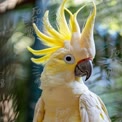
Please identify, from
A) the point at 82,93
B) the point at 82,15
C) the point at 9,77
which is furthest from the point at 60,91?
the point at 9,77

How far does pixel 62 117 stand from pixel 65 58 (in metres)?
0.23

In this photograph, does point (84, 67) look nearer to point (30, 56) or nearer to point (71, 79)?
point (71, 79)

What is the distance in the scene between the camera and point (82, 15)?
1.46 metres

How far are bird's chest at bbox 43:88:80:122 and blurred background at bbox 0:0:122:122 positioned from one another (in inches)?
11.8

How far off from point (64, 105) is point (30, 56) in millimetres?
586

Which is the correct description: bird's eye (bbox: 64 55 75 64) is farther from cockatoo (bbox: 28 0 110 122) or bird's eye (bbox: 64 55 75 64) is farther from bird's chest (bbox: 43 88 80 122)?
bird's chest (bbox: 43 88 80 122)

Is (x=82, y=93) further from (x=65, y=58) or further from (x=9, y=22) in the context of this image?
(x=9, y=22)

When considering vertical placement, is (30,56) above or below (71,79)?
above

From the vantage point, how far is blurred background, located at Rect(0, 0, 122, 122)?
136cm

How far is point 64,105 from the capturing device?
111 cm

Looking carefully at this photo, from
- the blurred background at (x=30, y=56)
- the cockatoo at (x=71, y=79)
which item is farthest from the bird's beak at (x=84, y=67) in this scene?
the blurred background at (x=30, y=56)

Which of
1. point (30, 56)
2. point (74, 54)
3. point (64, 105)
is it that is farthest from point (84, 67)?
point (30, 56)

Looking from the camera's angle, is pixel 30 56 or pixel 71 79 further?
pixel 30 56

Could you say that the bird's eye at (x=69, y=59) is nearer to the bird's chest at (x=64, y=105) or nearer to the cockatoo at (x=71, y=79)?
the cockatoo at (x=71, y=79)
